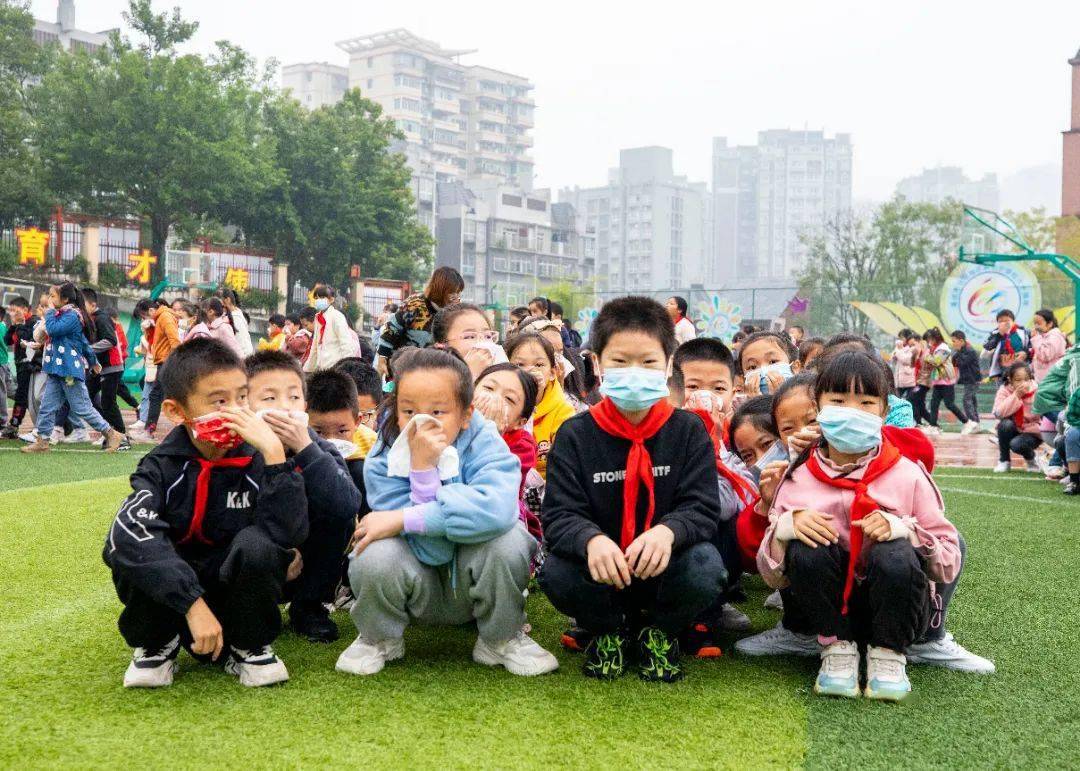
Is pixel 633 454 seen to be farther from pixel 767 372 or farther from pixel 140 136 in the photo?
pixel 140 136

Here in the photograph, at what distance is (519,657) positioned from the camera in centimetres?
321

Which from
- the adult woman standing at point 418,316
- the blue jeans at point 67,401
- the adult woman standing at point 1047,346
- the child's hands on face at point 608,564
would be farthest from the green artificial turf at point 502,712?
the adult woman standing at point 1047,346

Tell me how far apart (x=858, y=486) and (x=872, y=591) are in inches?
12.0

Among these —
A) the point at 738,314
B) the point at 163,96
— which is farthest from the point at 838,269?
the point at 163,96

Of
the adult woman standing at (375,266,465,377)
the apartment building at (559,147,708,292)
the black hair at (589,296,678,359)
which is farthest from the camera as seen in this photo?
the apartment building at (559,147,708,292)

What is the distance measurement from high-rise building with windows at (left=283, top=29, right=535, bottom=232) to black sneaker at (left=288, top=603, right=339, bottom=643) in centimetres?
10148

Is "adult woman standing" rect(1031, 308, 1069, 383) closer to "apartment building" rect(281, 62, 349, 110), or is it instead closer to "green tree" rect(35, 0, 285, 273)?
"green tree" rect(35, 0, 285, 273)

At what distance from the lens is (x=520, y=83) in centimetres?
11806

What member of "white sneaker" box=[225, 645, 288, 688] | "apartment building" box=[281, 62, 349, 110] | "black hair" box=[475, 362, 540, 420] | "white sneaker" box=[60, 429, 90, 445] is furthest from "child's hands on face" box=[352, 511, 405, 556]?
"apartment building" box=[281, 62, 349, 110]

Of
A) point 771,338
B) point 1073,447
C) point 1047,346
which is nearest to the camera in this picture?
point 771,338

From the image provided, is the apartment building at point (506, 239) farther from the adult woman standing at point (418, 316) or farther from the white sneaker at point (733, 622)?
the white sneaker at point (733, 622)

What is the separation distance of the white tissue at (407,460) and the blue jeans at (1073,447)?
21.5 ft

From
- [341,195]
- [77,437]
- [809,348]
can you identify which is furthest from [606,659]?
[341,195]

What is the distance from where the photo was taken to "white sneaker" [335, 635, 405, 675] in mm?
3158
